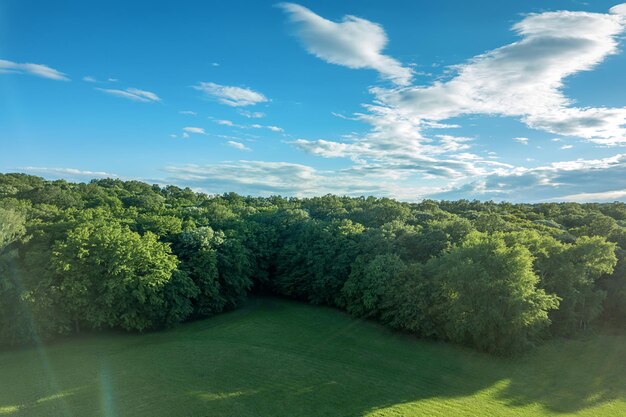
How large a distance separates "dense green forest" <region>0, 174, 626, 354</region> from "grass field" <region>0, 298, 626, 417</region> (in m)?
2.39

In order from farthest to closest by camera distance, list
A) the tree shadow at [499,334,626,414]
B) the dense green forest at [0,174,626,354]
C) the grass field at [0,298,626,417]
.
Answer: the dense green forest at [0,174,626,354] → the tree shadow at [499,334,626,414] → the grass field at [0,298,626,417]

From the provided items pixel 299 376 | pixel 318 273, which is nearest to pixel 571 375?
pixel 299 376

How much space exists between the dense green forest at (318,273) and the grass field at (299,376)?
7.84ft

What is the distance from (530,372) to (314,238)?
2948cm

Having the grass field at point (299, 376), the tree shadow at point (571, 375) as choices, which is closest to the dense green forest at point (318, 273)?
the tree shadow at point (571, 375)

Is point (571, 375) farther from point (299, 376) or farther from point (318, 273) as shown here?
point (318, 273)

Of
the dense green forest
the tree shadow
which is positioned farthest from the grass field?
the dense green forest

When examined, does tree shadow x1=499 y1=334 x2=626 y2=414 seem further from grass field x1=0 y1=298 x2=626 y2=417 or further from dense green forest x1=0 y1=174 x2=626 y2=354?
dense green forest x1=0 y1=174 x2=626 y2=354

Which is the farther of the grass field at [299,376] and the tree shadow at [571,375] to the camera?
the tree shadow at [571,375]

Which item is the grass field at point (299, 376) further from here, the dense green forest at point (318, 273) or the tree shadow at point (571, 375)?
the dense green forest at point (318, 273)

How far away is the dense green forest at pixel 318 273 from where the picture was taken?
1361 inches

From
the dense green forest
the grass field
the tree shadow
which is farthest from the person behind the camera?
the dense green forest

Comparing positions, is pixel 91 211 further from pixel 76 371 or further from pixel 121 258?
pixel 76 371

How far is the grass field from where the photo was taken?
995 inches
